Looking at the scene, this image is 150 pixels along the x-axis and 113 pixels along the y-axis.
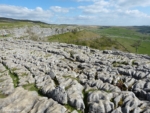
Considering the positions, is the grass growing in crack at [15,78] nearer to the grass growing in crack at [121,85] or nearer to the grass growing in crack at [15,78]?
the grass growing in crack at [15,78]

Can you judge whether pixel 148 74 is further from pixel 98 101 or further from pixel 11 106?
pixel 11 106

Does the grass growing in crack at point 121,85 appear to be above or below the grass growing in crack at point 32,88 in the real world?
above

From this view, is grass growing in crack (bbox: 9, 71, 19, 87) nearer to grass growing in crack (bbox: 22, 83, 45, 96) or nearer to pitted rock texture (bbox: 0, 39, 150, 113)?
pitted rock texture (bbox: 0, 39, 150, 113)

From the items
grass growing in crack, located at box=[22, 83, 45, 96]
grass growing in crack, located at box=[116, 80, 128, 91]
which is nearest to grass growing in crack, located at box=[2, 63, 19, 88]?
grass growing in crack, located at box=[22, 83, 45, 96]

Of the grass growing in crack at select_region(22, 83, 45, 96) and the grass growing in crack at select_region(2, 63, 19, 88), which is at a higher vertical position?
the grass growing in crack at select_region(22, 83, 45, 96)

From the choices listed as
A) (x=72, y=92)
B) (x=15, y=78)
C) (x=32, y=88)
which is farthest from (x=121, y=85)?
(x=15, y=78)

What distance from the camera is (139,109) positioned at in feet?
102

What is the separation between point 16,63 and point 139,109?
46.6m

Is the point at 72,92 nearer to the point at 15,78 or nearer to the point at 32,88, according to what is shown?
the point at 32,88

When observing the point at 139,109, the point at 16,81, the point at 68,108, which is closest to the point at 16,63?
the point at 16,81

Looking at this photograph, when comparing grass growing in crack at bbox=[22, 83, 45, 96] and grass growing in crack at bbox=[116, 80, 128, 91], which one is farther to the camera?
grass growing in crack at bbox=[116, 80, 128, 91]

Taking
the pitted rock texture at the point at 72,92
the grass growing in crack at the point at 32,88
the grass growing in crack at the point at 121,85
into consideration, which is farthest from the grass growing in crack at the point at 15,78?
the grass growing in crack at the point at 121,85

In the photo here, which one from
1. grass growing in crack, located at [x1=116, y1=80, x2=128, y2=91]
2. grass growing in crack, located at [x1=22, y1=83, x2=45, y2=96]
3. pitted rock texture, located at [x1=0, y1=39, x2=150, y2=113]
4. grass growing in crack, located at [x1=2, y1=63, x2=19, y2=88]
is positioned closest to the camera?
pitted rock texture, located at [x1=0, y1=39, x2=150, y2=113]

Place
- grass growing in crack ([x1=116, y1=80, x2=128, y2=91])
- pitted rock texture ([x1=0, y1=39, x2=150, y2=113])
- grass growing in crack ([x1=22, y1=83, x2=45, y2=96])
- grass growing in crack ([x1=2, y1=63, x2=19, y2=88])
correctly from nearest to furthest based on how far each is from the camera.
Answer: pitted rock texture ([x1=0, y1=39, x2=150, y2=113])
grass growing in crack ([x1=22, y1=83, x2=45, y2=96])
grass growing in crack ([x1=116, y1=80, x2=128, y2=91])
grass growing in crack ([x1=2, y1=63, x2=19, y2=88])
